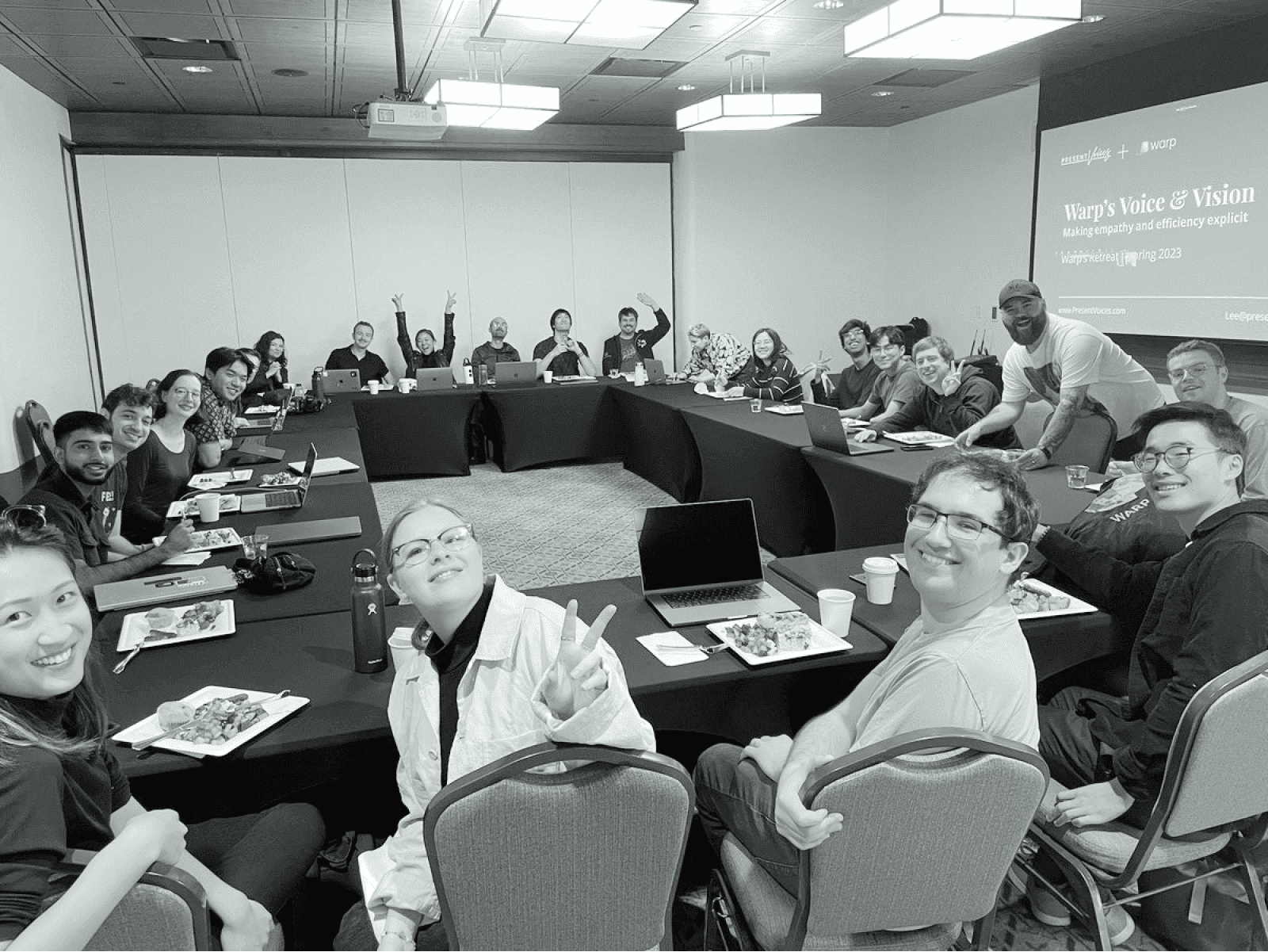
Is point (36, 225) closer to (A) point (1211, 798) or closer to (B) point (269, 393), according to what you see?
(B) point (269, 393)

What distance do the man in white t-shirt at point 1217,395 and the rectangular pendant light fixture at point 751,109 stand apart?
127 inches

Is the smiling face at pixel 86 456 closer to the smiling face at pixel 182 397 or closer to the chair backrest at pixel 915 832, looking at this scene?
the smiling face at pixel 182 397

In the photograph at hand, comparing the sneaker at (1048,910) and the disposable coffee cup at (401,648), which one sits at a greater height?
the disposable coffee cup at (401,648)

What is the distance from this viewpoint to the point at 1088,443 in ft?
12.6

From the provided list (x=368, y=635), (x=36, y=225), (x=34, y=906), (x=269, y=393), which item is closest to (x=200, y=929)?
(x=34, y=906)

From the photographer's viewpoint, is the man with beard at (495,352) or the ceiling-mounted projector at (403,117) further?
the man with beard at (495,352)

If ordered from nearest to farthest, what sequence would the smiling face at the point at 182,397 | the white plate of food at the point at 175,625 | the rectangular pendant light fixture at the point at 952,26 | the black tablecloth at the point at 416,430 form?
the white plate of food at the point at 175,625 → the rectangular pendant light fixture at the point at 952,26 → the smiling face at the point at 182,397 → the black tablecloth at the point at 416,430

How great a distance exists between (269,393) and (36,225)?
1971 mm

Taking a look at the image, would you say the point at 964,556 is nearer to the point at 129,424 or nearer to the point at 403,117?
the point at 129,424

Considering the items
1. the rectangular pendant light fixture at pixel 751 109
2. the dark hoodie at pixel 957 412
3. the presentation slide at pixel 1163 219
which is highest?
the rectangular pendant light fixture at pixel 751 109

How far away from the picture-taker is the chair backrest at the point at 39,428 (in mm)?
5578

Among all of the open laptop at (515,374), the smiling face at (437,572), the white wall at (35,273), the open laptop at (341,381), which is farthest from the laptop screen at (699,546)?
the open laptop at (341,381)

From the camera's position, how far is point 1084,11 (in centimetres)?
507

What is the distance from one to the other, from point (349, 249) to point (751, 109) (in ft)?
14.1
